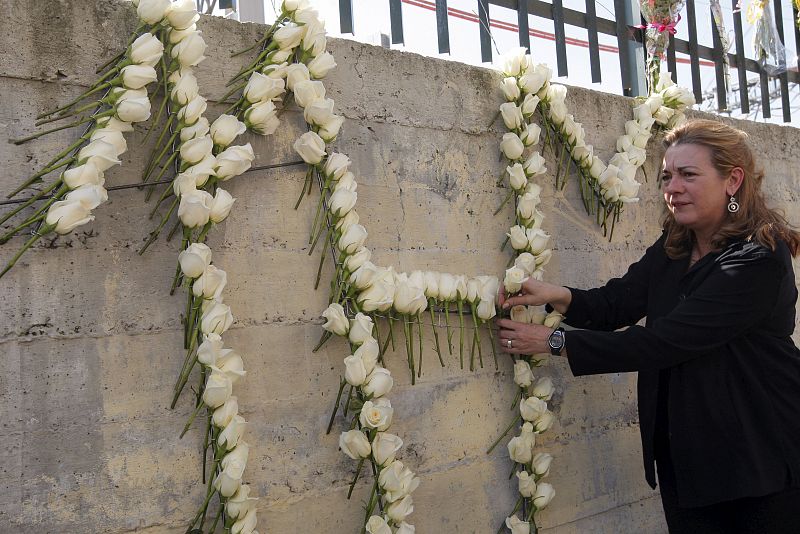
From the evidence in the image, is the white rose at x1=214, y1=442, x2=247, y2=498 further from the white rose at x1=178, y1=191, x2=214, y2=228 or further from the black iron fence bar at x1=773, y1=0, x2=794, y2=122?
the black iron fence bar at x1=773, y1=0, x2=794, y2=122

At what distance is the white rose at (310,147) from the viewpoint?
2.20 m

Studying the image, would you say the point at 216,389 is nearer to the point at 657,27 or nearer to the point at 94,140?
the point at 94,140

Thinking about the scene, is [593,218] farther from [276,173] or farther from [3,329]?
[3,329]

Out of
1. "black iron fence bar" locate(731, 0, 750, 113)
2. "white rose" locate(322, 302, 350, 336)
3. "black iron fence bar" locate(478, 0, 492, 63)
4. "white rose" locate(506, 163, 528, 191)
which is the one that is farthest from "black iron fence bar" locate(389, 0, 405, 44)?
"black iron fence bar" locate(731, 0, 750, 113)

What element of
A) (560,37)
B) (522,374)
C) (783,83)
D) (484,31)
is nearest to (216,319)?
(522,374)

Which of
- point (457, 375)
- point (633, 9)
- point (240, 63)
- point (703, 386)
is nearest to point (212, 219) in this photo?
point (240, 63)

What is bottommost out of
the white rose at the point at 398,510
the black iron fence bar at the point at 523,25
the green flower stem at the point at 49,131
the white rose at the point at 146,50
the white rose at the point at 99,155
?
the white rose at the point at 398,510

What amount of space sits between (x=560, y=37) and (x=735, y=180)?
105 centimetres

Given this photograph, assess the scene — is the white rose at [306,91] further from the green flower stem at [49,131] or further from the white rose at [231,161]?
the green flower stem at [49,131]

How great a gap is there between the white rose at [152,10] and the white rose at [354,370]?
0.97m

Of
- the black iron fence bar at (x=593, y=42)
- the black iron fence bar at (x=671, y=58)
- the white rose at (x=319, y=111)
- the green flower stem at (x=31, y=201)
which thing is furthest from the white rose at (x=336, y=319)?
the black iron fence bar at (x=671, y=58)

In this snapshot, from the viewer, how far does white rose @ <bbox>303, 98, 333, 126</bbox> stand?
7.28ft

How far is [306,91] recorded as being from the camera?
221 centimetres

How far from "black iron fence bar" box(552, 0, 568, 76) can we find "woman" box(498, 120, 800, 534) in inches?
29.8
